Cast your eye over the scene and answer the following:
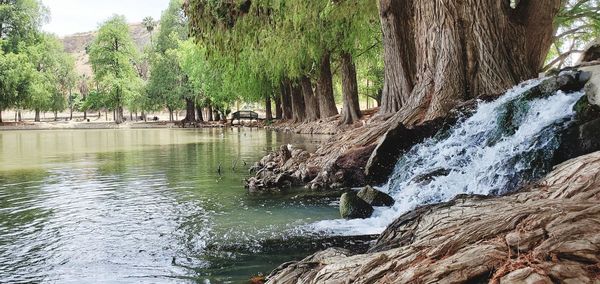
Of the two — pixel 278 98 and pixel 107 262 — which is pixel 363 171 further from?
pixel 278 98

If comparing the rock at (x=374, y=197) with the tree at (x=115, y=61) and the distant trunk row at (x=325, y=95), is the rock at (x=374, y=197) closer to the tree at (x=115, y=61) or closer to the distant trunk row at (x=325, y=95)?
the distant trunk row at (x=325, y=95)

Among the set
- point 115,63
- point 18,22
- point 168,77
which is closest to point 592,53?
point 168,77

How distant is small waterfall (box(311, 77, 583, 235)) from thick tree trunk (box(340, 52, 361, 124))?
14.2 metres

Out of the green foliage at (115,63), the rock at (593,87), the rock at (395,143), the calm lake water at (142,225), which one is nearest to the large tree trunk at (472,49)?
the rock at (395,143)

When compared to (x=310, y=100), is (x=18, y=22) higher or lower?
higher

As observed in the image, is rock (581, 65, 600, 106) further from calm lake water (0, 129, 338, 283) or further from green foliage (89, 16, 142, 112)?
green foliage (89, 16, 142, 112)

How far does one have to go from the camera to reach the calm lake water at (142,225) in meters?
5.61

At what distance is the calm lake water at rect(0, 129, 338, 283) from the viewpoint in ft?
18.4

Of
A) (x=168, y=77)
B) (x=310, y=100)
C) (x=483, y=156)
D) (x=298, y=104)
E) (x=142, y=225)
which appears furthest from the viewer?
(x=168, y=77)

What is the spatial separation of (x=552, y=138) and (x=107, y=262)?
616 centimetres

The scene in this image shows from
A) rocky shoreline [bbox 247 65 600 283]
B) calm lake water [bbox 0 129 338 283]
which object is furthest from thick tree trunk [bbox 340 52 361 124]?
rocky shoreline [bbox 247 65 600 283]

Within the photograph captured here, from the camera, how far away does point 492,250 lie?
295 centimetres

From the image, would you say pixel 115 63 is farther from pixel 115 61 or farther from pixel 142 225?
pixel 142 225

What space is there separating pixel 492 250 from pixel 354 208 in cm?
494
